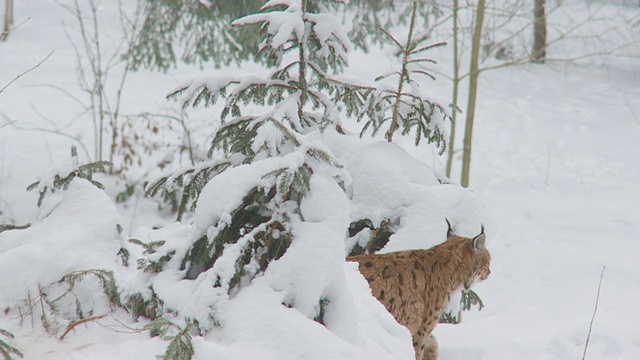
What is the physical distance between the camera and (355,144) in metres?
5.29

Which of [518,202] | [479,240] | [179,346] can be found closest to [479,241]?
[479,240]

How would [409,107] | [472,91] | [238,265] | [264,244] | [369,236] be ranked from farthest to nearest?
1. [472,91]
2. [409,107]
3. [369,236]
4. [264,244]
5. [238,265]

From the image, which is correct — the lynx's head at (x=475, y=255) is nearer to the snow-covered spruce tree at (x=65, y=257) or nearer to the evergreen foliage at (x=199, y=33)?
the snow-covered spruce tree at (x=65, y=257)

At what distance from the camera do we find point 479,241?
474 centimetres

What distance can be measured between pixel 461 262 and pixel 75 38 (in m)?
13.5

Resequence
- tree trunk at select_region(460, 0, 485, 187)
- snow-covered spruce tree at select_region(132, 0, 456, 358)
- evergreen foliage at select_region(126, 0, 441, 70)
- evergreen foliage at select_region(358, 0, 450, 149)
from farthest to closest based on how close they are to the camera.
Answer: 1. evergreen foliage at select_region(126, 0, 441, 70)
2. tree trunk at select_region(460, 0, 485, 187)
3. evergreen foliage at select_region(358, 0, 450, 149)
4. snow-covered spruce tree at select_region(132, 0, 456, 358)

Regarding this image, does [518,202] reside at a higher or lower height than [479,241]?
lower

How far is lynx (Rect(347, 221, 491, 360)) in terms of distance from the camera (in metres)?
4.17

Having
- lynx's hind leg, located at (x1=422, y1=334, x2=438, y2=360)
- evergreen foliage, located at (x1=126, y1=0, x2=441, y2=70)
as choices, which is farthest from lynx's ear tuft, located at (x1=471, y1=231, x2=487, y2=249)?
evergreen foliage, located at (x1=126, y1=0, x2=441, y2=70)

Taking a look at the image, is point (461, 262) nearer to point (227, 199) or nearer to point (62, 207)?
point (227, 199)

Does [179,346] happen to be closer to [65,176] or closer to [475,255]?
[65,176]

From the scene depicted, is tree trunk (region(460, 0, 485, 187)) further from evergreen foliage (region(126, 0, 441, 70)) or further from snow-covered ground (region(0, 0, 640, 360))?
evergreen foliage (region(126, 0, 441, 70))

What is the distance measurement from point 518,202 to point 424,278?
806cm

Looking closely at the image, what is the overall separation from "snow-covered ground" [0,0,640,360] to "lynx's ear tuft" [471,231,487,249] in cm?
75
